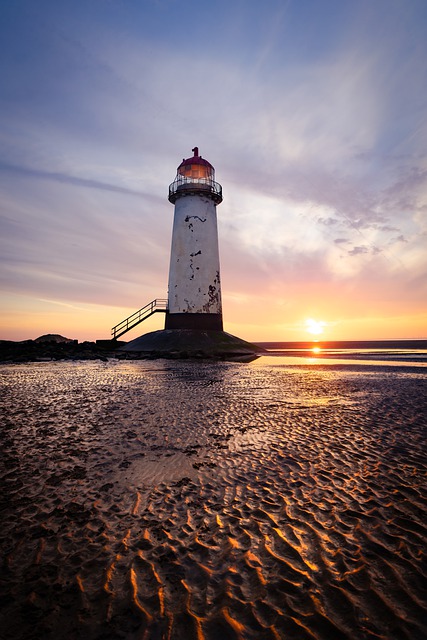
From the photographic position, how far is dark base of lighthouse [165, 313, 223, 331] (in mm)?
29031

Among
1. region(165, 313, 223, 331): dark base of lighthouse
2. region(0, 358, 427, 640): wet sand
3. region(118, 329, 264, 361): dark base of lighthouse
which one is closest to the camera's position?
region(0, 358, 427, 640): wet sand

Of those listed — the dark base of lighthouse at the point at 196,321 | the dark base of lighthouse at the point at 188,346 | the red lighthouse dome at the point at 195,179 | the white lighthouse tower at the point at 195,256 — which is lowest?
the dark base of lighthouse at the point at 188,346

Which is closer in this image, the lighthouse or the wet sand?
the wet sand

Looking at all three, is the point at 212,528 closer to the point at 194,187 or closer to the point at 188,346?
the point at 188,346

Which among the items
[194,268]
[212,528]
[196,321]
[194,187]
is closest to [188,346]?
[196,321]

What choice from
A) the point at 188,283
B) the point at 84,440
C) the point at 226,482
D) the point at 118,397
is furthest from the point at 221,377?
the point at 188,283

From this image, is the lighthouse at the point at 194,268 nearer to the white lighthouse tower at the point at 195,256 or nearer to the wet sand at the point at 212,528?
the white lighthouse tower at the point at 195,256

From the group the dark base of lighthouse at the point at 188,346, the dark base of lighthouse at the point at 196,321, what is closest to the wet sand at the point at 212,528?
the dark base of lighthouse at the point at 188,346

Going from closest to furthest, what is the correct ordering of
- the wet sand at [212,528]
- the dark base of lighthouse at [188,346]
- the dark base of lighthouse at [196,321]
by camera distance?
the wet sand at [212,528]
the dark base of lighthouse at [188,346]
the dark base of lighthouse at [196,321]

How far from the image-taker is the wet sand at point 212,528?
2.29 metres

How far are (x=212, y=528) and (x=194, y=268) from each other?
87.8 ft

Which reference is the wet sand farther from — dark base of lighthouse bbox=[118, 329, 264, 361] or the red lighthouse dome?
the red lighthouse dome

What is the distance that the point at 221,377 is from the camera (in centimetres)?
1467

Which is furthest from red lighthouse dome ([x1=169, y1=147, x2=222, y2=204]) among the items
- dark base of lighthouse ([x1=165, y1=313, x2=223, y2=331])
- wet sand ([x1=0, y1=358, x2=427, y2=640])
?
wet sand ([x1=0, y1=358, x2=427, y2=640])
